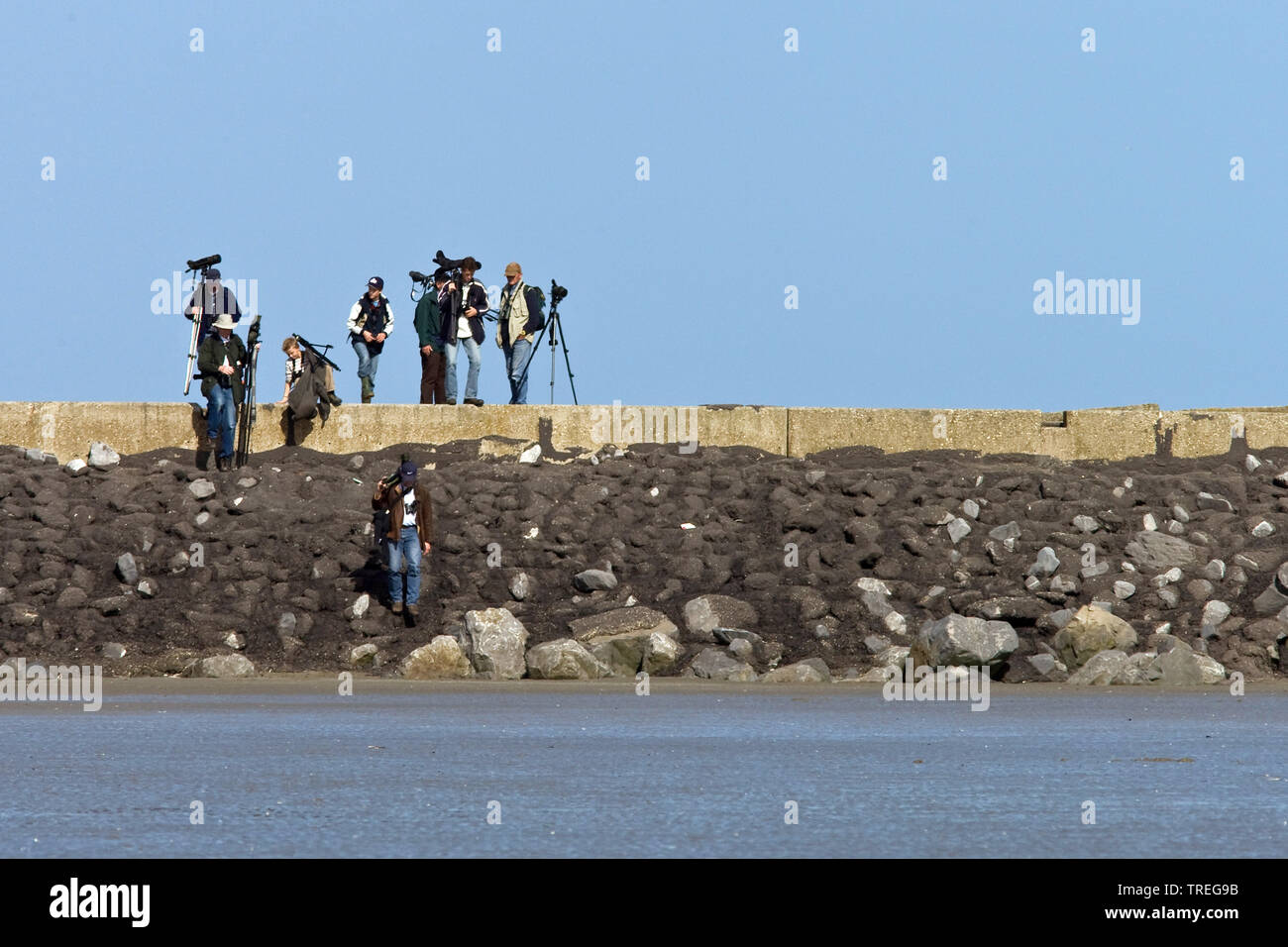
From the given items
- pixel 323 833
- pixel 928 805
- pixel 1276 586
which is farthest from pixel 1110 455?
pixel 323 833

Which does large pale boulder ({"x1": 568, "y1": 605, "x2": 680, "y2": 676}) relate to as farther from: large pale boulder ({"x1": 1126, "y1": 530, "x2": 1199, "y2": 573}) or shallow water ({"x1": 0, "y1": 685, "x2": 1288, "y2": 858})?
large pale boulder ({"x1": 1126, "y1": 530, "x2": 1199, "y2": 573})

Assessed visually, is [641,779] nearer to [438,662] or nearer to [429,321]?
[438,662]

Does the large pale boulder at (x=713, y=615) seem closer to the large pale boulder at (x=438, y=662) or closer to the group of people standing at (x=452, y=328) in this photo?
the large pale boulder at (x=438, y=662)

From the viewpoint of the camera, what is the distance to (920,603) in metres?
19.3

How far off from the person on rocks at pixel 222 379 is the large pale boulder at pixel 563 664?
22.3 feet

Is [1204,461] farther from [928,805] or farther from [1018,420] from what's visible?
[928,805]

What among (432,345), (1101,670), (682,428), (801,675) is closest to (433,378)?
(432,345)

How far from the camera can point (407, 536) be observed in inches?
760

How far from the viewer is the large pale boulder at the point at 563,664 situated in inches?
706

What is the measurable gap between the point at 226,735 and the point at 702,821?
16.5 feet

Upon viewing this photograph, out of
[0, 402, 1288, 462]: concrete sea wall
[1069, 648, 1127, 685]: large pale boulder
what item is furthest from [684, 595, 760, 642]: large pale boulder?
[0, 402, 1288, 462]: concrete sea wall

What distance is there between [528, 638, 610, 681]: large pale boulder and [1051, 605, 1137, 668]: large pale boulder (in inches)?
170

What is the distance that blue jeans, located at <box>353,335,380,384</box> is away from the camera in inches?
982

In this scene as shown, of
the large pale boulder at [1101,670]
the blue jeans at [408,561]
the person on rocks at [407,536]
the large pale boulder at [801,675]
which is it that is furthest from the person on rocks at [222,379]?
the large pale boulder at [1101,670]
